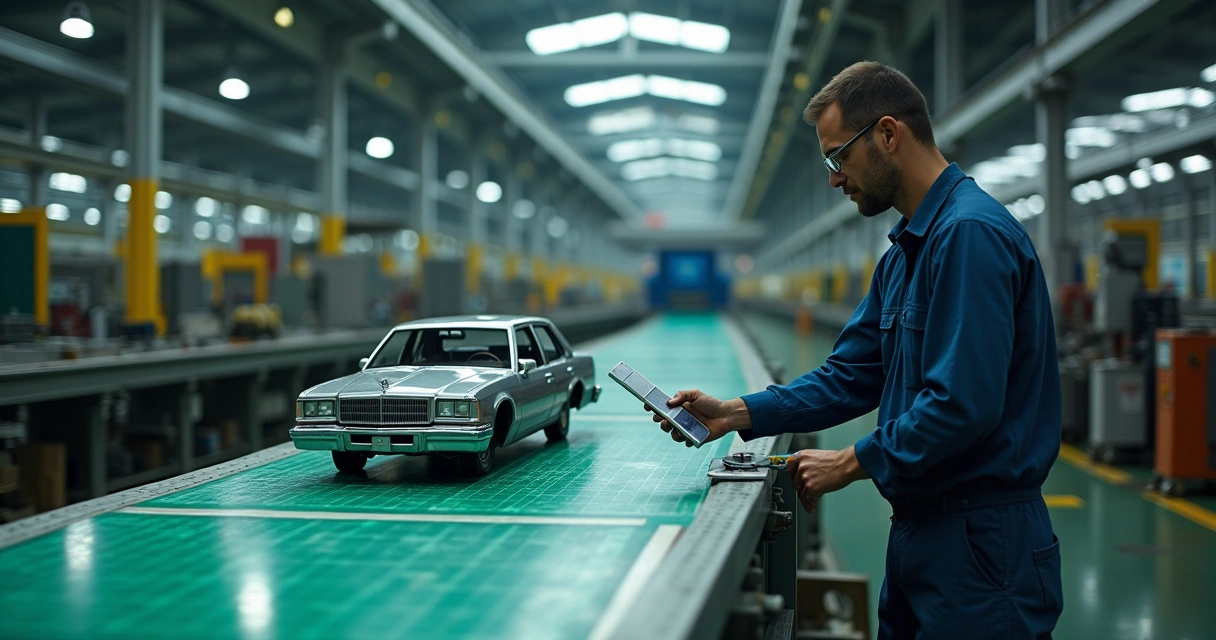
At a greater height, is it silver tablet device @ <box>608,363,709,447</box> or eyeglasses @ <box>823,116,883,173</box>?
eyeglasses @ <box>823,116,883,173</box>

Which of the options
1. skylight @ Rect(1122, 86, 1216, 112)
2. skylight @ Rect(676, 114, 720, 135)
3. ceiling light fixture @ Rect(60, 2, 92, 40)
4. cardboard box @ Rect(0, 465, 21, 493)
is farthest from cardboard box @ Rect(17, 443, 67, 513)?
skylight @ Rect(676, 114, 720, 135)

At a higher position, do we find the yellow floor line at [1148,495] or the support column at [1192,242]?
the support column at [1192,242]

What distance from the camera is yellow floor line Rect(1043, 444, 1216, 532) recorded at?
6953 millimetres

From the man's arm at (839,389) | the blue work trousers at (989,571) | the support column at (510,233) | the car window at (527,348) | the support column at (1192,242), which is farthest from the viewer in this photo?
the support column at (510,233)

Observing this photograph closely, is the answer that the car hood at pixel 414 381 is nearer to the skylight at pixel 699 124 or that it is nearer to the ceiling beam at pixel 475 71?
the ceiling beam at pixel 475 71

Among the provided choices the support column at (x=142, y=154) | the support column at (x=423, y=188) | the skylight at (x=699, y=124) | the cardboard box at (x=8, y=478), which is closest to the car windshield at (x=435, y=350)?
the cardboard box at (x=8, y=478)

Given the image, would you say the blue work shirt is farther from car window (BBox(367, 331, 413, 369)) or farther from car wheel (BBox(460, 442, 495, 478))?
car window (BBox(367, 331, 413, 369))

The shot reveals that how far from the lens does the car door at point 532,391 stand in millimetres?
3928

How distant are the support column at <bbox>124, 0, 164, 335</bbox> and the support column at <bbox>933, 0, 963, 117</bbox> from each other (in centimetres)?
1265

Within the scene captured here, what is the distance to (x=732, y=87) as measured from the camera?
103 ft

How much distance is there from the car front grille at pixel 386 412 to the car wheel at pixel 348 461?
17cm

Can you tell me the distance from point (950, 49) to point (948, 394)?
1505cm

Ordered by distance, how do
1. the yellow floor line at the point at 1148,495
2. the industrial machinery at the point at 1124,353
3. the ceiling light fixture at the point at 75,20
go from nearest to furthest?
1. the yellow floor line at the point at 1148,495
2. the industrial machinery at the point at 1124,353
3. the ceiling light fixture at the point at 75,20

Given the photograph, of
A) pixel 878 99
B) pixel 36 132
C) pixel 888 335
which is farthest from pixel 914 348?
pixel 36 132
